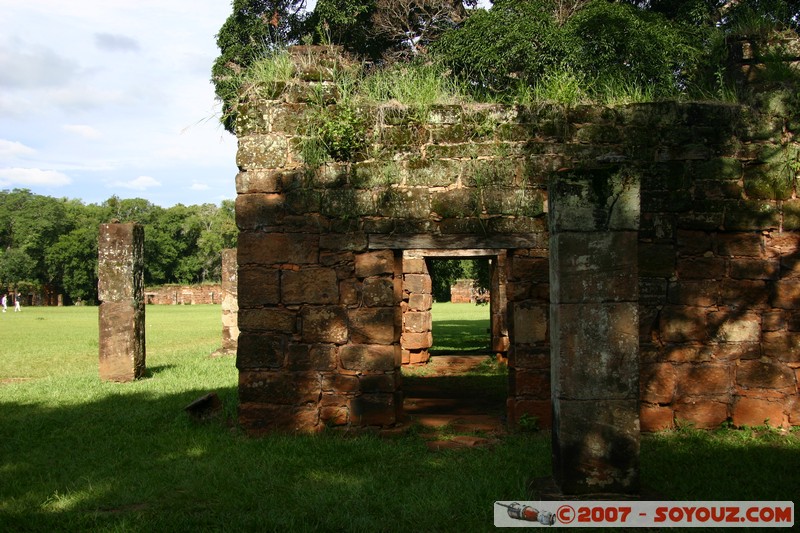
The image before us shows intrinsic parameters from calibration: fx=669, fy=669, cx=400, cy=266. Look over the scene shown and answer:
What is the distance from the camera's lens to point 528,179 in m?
7.30

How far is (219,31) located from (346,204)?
1698cm

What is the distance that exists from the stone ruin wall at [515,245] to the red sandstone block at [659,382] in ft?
0.08

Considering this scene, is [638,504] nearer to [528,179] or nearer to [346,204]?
[528,179]

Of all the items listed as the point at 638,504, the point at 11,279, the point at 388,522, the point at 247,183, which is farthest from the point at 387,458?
the point at 11,279

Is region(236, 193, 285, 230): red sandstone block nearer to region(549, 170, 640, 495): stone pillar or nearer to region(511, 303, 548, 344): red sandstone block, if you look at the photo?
region(511, 303, 548, 344): red sandstone block

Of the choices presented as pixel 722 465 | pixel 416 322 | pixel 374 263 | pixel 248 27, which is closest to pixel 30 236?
pixel 248 27

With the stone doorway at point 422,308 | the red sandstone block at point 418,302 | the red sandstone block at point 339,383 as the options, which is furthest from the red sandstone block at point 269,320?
the red sandstone block at point 418,302

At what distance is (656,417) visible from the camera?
7.27 meters

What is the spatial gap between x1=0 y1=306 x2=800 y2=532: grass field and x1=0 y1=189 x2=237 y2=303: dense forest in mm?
54429

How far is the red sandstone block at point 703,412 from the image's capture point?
727 cm

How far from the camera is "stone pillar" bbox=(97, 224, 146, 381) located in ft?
37.3

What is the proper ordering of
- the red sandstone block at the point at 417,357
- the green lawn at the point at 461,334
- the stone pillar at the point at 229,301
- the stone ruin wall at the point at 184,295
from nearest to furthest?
the red sandstone block at the point at 417,357 → the stone pillar at the point at 229,301 → the green lawn at the point at 461,334 → the stone ruin wall at the point at 184,295

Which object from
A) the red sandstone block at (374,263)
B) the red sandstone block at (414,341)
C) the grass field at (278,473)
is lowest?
the grass field at (278,473)

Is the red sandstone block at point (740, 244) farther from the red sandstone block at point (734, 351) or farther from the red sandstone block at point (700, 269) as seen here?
the red sandstone block at point (734, 351)
